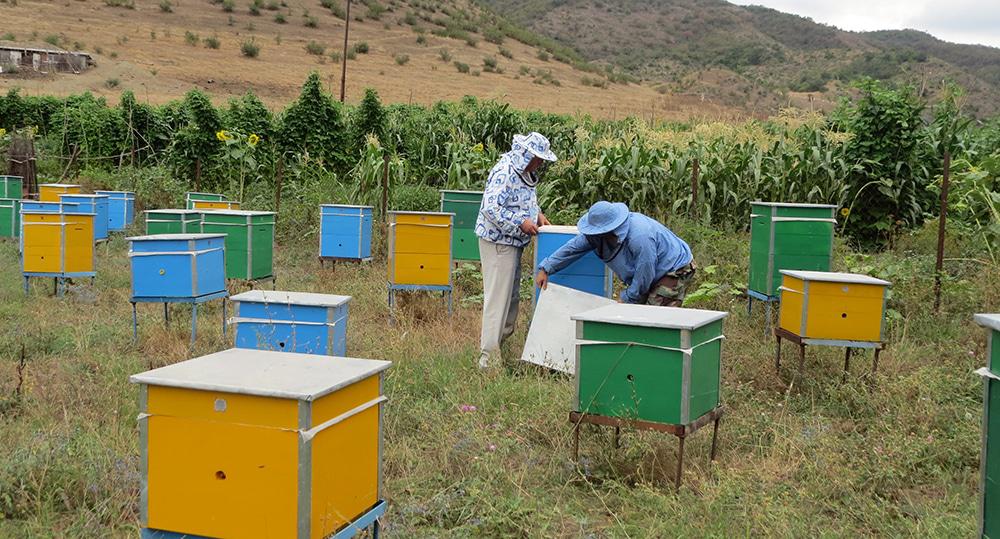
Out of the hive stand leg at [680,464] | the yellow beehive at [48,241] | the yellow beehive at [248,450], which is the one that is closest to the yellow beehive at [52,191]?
the yellow beehive at [48,241]

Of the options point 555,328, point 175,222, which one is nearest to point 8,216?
point 175,222

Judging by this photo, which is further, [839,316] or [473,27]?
[473,27]

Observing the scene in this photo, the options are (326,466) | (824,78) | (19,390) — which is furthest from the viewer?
(824,78)

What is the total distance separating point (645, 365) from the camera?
464 cm

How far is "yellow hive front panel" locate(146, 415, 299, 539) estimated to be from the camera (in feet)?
9.68

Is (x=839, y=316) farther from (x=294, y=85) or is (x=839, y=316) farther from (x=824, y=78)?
(x=824, y=78)

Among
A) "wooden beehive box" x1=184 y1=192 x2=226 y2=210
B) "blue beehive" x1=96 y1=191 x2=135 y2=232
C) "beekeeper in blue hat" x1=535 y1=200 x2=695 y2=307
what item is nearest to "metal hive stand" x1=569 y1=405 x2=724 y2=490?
"beekeeper in blue hat" x1=535 y1=200 x2=695 y2=307

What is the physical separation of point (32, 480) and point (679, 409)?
119 inches

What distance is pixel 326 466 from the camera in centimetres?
305

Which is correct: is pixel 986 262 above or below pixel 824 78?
below

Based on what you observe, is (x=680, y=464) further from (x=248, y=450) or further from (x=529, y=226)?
A: (x=529, y=226)

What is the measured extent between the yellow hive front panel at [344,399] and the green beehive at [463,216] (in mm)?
7295

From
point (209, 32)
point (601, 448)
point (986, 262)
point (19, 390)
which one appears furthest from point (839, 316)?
point (209, 32)

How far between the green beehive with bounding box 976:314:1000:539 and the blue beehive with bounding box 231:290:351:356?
159 inches
